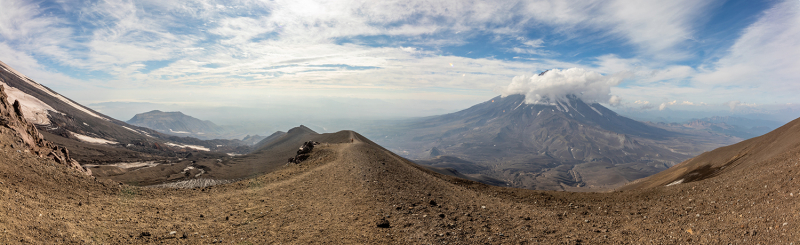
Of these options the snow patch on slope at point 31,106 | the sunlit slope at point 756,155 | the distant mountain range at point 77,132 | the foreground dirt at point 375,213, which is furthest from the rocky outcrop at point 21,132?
the snow patch on slope at point 31,106

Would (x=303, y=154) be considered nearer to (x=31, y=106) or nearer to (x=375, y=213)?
(x=375, y=213)

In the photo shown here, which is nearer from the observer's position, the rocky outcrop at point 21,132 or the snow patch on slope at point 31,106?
the rocky outcrop at point 21,132

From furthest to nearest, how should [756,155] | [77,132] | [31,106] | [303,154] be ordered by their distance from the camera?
[77,132], [31,106], [303,154], [756,155]

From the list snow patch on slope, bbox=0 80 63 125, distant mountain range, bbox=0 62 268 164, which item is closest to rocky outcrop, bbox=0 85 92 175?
distant mountain range, bbox=0 62 268 164

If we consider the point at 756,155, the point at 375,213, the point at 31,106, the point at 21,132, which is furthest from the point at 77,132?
the point at 756,155

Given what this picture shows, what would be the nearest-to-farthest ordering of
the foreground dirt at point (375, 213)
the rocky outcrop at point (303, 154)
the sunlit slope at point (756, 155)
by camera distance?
the foreground dirt at point (375, 213) < the sunlit slope at point (756, 155) < the rocky outcrop at point (303, 154)

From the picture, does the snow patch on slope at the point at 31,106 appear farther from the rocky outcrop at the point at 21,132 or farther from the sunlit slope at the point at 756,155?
the sunlit slope at the point at 756,155

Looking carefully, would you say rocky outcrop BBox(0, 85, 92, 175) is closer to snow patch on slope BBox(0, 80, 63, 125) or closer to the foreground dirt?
the foreground dirt

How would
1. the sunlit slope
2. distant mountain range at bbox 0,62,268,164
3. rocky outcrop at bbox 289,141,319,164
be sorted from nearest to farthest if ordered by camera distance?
the sunlit slope, rocky outcrop at bbox 289,141,319,164, distant mountain range at bbox 0,62,268,164

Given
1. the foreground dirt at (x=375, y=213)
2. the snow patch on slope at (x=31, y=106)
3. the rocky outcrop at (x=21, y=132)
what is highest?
the snow patch on slope at (x=31, y=106)
